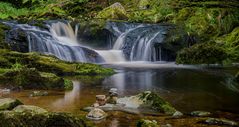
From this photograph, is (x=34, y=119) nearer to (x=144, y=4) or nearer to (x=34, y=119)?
(x=34, y=119)

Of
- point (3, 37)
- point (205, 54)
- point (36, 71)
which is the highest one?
point (3, 37)

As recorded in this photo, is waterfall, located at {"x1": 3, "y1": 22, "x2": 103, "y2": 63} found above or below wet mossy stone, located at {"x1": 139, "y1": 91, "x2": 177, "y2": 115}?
above

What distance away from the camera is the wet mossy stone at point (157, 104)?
9.09 m

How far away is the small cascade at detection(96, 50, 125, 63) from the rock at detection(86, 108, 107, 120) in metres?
14.2

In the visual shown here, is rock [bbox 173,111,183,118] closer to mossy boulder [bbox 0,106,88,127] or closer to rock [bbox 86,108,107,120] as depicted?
rock [bbox 86,108,107,120]

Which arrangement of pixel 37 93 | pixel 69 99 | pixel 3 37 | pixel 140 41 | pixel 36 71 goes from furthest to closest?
pixel 140 41 < pixel 3 37 < pixel 36 71 < pixel 37 93 < pixel 69 99

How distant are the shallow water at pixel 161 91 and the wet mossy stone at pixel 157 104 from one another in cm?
43

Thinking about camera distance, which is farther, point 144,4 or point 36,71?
point 144,4

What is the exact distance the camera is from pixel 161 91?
12484mm

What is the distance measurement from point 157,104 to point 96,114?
1.58 metres

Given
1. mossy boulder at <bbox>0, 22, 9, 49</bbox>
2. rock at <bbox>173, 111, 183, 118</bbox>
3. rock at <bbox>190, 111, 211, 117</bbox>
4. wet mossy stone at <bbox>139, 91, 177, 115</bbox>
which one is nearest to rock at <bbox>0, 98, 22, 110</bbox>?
wet mossy stone at <bbox>139, 91, 177, 115</bbox>

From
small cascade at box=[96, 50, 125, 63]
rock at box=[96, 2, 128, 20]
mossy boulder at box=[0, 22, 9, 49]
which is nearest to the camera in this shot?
mossy boulder at box=[0, 22, 9, 49]

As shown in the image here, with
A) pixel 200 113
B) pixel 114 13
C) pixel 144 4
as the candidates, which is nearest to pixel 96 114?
pixel 200 113

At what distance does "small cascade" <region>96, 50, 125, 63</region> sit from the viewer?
23.1 meters
